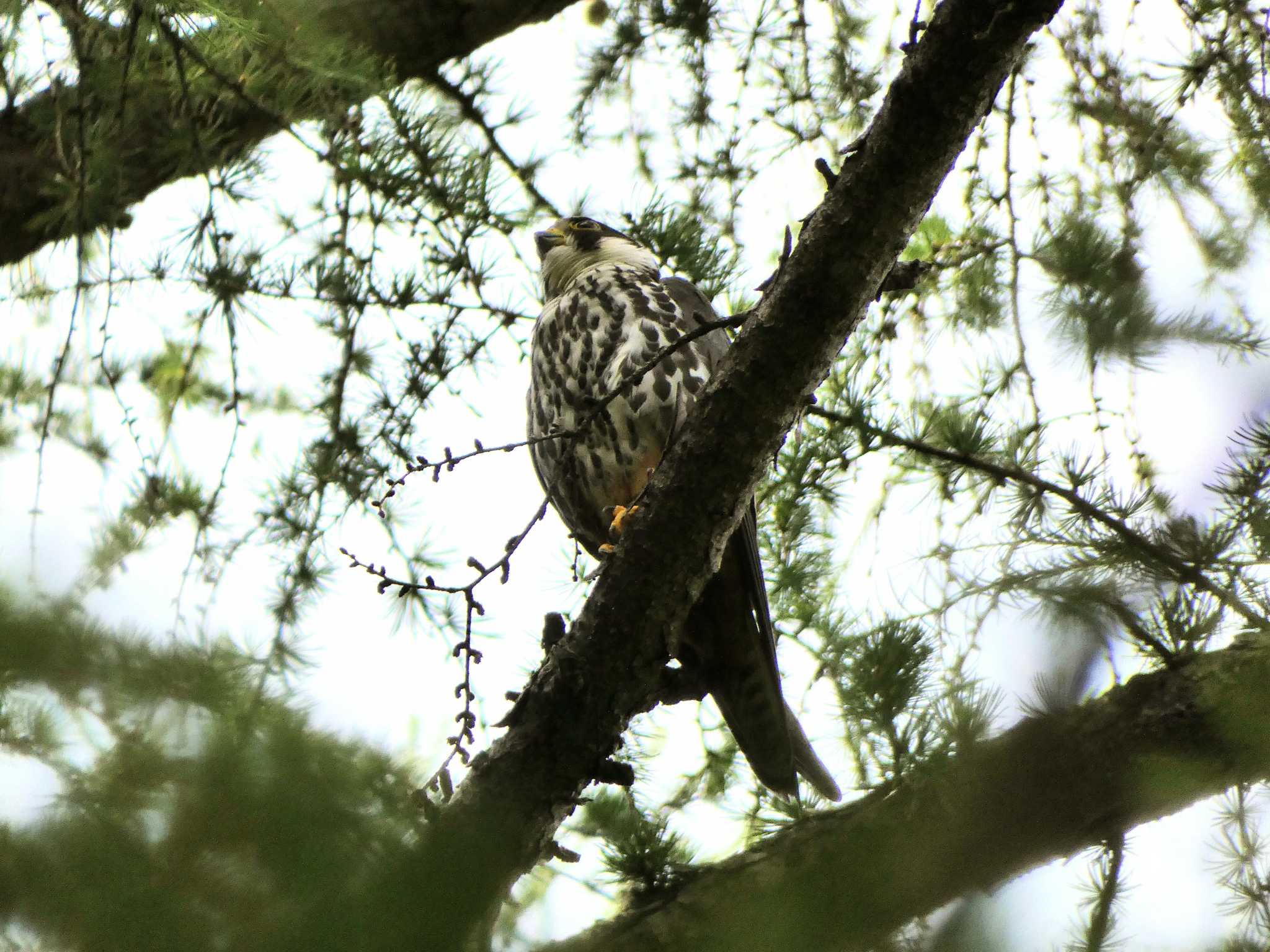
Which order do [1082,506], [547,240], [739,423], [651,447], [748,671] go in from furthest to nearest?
[547,240]
[651,447]
[748,671]
[1082,506]
[739,423]

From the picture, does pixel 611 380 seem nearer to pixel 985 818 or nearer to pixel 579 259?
pixel 579 259

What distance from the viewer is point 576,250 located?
4352 mm

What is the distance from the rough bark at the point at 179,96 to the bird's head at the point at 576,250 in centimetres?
72

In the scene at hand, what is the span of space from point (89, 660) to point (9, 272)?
333 cm

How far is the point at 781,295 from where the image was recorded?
7.54 feet

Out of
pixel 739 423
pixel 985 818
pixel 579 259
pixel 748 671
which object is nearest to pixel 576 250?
pixel 579 259

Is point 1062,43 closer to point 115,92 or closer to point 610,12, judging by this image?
point 610,12

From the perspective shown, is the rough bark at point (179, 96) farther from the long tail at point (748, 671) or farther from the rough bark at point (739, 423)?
the long tail at point (748, 671)

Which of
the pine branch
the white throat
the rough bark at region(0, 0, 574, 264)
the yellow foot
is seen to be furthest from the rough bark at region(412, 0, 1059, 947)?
the white throat

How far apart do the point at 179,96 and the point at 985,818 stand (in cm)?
270

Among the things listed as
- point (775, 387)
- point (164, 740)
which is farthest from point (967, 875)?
point (775, 387)

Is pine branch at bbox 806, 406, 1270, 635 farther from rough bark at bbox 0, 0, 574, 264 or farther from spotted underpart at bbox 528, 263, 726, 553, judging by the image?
rough bark at bbox 0, 0, 574, 264

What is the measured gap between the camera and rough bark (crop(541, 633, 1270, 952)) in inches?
45.3

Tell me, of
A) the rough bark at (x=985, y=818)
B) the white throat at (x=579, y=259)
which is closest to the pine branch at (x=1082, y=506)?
the rough bark at (x=985, y=818)
